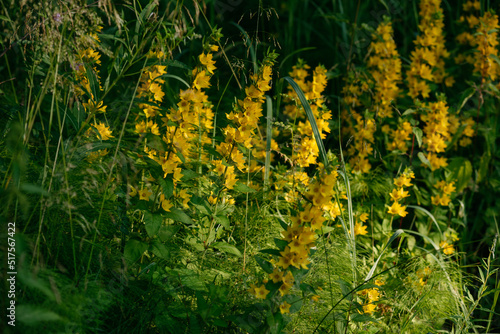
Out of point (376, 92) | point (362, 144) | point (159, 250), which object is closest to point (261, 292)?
point (159, 250)

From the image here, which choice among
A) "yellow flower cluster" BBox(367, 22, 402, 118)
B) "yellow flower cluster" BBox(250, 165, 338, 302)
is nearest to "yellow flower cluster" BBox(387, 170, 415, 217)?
"yellow flower cluster" BBox(367, 22, 402, 118)

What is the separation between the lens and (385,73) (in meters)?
2.95

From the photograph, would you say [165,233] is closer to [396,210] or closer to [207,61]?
[207,61]

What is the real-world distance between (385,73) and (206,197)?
150 cm

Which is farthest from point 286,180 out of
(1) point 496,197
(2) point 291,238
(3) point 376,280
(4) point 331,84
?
(4) point 331,84

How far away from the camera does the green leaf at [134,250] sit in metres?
1.62

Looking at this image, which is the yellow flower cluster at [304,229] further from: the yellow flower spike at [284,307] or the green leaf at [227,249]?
the green leaf at [227,249]

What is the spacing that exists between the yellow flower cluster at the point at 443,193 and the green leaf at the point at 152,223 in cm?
175

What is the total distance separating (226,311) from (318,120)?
3.66ft

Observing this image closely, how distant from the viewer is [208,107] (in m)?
2.31

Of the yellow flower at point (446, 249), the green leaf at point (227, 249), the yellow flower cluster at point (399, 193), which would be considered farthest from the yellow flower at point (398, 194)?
the green leaf at point (227, 249)

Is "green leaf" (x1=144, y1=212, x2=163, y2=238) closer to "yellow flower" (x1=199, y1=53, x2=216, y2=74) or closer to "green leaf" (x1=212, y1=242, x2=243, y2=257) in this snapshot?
"green leaf" (x1=212, y1=242, x2=243, y2=257)

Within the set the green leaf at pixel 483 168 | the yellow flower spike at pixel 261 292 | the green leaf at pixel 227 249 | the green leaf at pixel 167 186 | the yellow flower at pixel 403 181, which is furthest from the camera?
the green leaf at pixel 483 168

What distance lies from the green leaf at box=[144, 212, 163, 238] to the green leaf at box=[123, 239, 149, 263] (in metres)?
0.06
